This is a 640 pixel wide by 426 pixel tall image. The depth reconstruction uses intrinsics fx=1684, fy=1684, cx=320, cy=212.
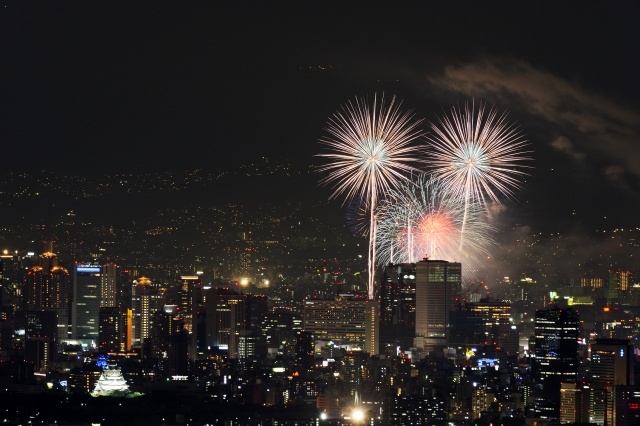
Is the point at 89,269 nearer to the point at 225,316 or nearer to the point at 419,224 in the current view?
the point at 225,316

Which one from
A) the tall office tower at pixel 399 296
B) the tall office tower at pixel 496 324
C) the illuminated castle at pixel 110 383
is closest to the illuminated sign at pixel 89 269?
the tall office tower at pixel 399 296

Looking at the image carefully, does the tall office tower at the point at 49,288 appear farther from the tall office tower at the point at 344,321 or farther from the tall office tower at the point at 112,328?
the tall office tower at the point at 344,321

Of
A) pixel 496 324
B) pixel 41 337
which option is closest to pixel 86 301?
pixel 41 337

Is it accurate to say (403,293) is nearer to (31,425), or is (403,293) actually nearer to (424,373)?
(424,373)

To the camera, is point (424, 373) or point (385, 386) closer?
point (385, 386)

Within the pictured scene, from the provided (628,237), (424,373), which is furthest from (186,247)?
(628,237)
